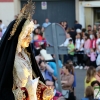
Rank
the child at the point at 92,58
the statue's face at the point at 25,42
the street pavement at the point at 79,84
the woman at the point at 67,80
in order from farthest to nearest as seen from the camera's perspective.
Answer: the child at the point at 92,58 < the street pavement at the point at 79,84 < the woman at the point at 67,80 < the statue's face at the point at 25,42

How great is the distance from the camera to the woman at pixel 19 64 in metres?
4.93

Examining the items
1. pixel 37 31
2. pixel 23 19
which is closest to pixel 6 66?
pixel 23 19

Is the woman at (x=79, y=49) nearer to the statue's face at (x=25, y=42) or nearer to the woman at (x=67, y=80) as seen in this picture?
the woman at (x=67, y=80)

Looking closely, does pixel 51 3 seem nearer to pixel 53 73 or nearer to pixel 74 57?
pixel 74 57

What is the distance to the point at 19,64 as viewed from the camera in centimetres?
527

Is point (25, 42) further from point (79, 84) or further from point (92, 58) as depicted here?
point (92, 58)

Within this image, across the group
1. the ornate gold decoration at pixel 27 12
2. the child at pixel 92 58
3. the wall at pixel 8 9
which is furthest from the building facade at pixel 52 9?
the ornate gold decoration at pixel 27 12

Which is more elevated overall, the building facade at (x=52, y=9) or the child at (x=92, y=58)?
the building facade at (x=52, y=9)

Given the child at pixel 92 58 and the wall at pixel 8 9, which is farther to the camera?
the wall at pixel 8 9

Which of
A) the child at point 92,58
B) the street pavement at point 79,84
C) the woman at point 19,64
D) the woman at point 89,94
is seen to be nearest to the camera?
the woman at point 19,64

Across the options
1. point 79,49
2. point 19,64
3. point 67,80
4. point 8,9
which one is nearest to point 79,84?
point 79,49

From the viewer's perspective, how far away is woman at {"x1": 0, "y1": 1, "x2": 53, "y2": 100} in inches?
194

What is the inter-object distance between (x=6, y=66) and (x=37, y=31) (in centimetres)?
1360

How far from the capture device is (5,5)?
85.9ft
